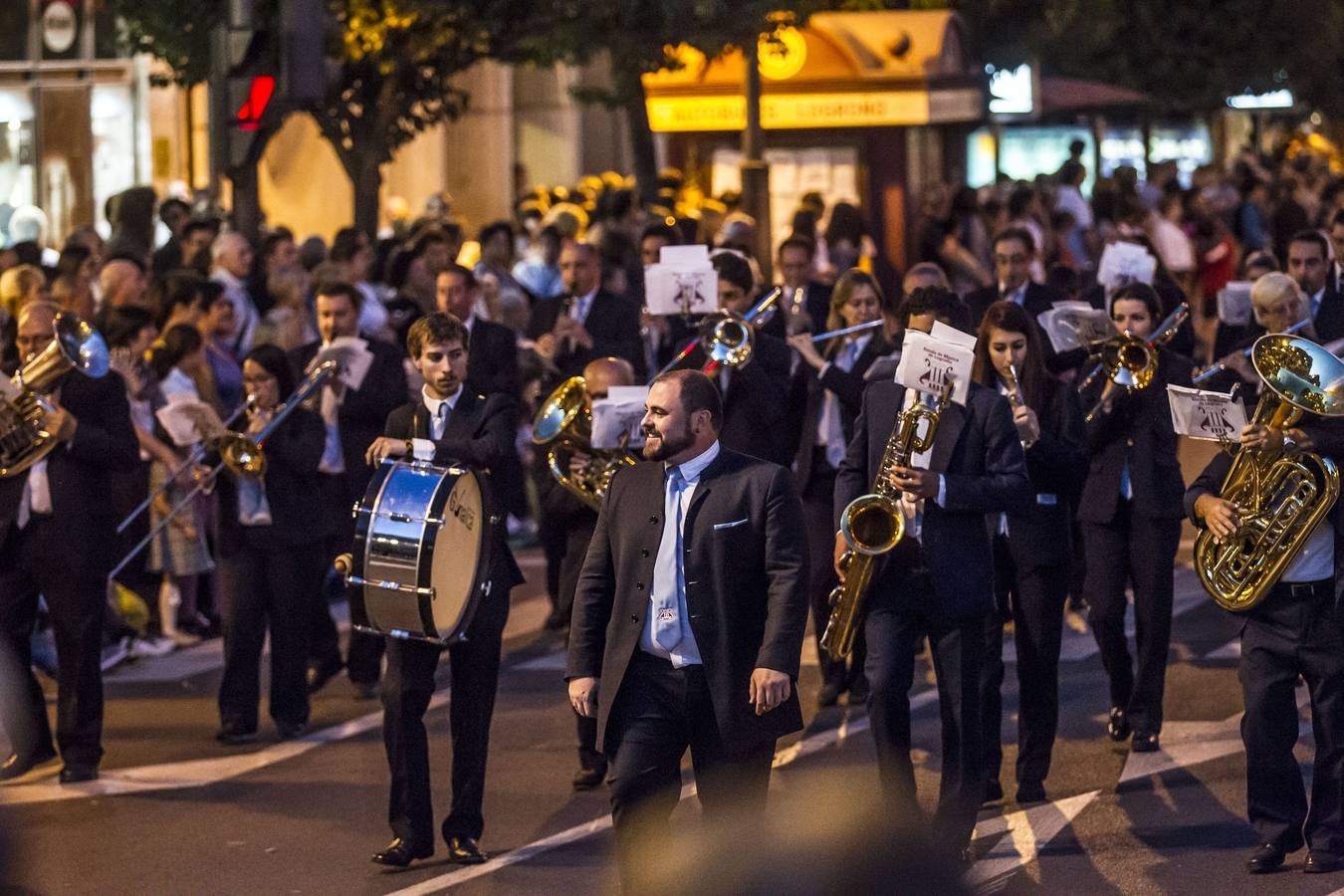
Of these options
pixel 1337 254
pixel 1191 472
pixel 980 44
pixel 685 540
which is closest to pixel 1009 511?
pixel 685 540

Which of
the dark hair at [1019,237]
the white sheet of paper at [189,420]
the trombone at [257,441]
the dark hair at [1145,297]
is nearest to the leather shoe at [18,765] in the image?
the trombone at [257,441]

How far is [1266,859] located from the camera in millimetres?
8328

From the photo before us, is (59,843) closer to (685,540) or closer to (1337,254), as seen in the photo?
(685,540)

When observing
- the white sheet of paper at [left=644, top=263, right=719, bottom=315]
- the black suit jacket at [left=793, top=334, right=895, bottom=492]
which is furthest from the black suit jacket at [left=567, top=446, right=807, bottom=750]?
the white sheet of paper at [left=644, top=263, right=719, bottom=315]

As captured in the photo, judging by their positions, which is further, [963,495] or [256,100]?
[256,100]

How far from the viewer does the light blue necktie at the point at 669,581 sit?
733cm

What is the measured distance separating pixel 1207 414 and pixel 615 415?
2455mm

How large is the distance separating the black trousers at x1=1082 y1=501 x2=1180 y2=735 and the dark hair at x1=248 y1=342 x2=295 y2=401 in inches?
141

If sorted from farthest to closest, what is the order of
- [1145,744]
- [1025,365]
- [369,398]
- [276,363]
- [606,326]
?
[606,326], [369,398], [276,363], [1145,744], [1025,365]

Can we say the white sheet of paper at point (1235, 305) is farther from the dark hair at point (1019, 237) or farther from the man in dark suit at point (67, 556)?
the man in dark suit at point (67, 556)

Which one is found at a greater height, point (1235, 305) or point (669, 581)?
point (1235, 305)

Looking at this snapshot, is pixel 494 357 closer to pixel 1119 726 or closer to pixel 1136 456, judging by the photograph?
pixel 1136 456

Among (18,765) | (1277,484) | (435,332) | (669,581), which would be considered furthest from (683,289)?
(669,581)

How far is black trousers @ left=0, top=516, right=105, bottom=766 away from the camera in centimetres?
1033
